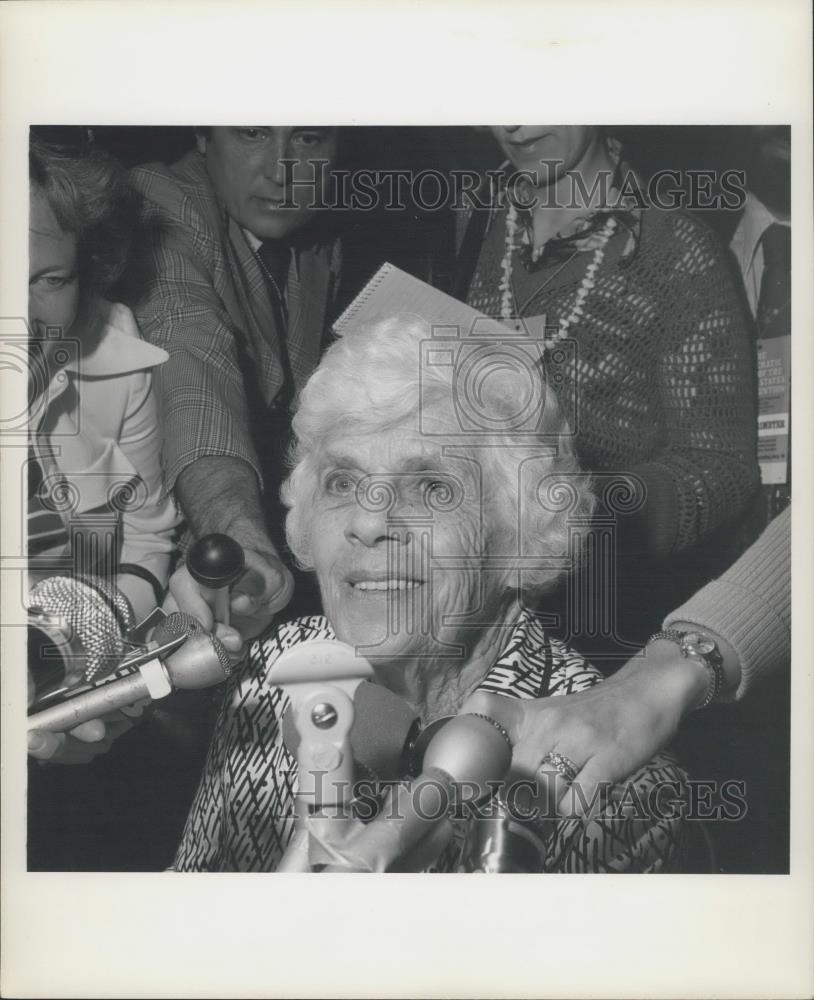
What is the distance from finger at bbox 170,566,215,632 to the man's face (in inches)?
27.6

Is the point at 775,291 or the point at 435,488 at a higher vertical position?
the point at 775,291

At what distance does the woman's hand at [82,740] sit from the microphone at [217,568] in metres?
0.29

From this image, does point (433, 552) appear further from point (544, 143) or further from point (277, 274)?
point (544, 143)

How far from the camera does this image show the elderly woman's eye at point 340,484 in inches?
95.3

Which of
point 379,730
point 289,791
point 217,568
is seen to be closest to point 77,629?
point 217,568

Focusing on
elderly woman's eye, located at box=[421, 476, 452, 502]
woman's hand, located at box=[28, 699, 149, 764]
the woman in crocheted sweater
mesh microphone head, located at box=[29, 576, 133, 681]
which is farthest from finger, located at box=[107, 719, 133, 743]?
A: the woman in crocheted sweater

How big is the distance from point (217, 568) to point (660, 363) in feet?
3.18

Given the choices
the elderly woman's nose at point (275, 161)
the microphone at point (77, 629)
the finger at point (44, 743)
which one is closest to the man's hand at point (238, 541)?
the microphone at point (77, 629)

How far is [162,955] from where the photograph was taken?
2.44m

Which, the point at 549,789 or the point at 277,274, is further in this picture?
the point at 277,274

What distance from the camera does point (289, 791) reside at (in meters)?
2.44

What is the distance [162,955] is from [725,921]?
1.10 m

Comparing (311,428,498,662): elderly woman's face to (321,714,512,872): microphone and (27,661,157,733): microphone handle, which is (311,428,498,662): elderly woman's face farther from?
(27,661,157,733): microphone handle

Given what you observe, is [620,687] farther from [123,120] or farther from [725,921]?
[123,120]
